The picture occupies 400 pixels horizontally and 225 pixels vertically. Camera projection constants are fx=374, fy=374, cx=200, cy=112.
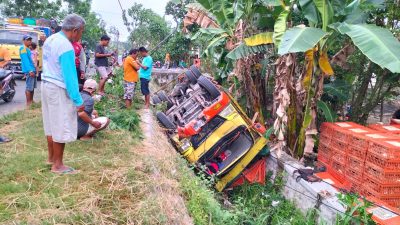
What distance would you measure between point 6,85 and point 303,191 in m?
7.39

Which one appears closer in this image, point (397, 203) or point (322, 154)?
point (397, 203)

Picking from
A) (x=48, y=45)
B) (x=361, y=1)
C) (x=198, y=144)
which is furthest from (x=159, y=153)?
(x=361, y=1)

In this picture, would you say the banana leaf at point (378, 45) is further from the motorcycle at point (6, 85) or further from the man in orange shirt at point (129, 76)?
the motorcycle at point (6, 85)

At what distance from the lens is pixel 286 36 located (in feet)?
18.3

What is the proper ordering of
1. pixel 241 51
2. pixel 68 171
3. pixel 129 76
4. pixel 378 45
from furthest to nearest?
pixel 129 76, pixel 241 51, pixel 378 45, pixel 68 171

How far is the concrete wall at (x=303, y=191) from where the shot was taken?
17.9 feet

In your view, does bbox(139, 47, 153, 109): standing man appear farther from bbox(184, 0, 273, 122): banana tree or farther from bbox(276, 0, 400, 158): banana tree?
bbox(276, 0, 400, 158): banana tree

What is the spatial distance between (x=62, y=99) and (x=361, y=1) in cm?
526

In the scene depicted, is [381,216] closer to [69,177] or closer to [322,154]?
[322,154]

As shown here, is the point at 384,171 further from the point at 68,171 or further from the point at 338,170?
the point at 68,171

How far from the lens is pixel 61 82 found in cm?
399

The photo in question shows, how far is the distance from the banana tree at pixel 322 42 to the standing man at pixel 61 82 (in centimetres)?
281

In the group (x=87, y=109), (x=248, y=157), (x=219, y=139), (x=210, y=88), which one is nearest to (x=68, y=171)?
(x=87, y=109)

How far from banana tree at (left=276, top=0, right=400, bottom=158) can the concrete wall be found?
481 millimetres
